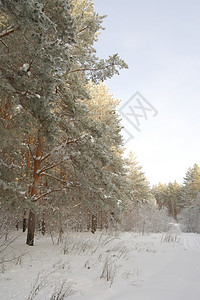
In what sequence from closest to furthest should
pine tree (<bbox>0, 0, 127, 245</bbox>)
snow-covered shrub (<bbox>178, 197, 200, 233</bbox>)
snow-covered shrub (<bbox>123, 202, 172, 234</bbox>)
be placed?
pine tree (<bbox>0, 0, 127, 245</bbox>) < snow-covered shrub (<bbox>123, 202, 172, 234</bbox>) < snow-covered shrub (<bbox>178, 197, 200, 233</bbox>)

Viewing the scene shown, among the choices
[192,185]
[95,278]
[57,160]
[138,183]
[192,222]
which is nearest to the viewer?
[95,278]

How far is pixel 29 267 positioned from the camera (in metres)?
4.80

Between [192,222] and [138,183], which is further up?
[138,183]

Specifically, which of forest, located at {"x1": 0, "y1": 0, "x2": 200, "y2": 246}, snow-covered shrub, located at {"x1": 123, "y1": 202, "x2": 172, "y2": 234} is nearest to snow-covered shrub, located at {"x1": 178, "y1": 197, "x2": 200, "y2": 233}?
snow-covered shrub, located at {"x1": 123, "y1": 202, "x2": 172, "y2": 234}

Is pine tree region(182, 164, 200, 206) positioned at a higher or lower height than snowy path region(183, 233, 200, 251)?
higher

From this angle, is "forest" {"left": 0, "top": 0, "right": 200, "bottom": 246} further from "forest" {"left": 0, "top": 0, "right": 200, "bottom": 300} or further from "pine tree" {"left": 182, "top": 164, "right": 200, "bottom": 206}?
"pine tree" {"left": 182, "top": 164, "right": 200, "bottom": 206}

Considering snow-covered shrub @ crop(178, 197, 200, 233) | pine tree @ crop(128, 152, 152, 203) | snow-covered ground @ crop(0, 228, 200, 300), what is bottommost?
snow-covered shrub @ crop(178, 197, 200, 233)

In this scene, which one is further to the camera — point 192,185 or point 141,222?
point 192,185

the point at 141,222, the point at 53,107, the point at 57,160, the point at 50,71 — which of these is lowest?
the point at 141,222

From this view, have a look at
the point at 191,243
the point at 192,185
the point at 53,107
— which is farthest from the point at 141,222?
the point at 192,185

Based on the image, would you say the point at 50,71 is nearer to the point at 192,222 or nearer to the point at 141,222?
the point at 141,222

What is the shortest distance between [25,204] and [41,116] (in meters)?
2.56

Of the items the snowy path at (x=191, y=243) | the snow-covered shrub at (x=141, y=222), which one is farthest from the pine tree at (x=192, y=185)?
the snowy path at (x=191, y=243)

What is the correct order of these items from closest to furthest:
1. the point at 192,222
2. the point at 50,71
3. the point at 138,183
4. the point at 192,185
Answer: the point at 50,71
the point at 192,222
the point at 138,183
the point at 192,185
